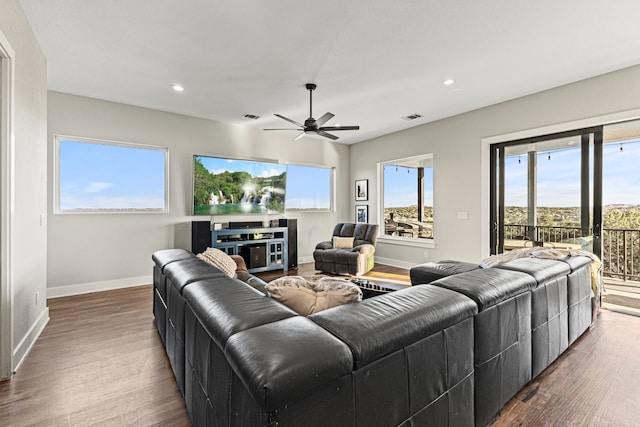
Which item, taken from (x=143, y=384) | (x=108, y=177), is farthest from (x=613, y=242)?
(x=108, y=177)

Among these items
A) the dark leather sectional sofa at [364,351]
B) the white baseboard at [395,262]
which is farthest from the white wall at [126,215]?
the dark leather sectional sofa at [364,351]

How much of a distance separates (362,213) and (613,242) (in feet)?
14.5

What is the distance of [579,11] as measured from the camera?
2426mm

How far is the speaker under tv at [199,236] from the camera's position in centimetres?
489

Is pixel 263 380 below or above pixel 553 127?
below

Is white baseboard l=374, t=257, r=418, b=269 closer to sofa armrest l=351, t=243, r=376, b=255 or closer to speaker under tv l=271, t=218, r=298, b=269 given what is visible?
sofa armrest l=351, t=243, r=376, b=255

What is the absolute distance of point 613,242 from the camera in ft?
16.6

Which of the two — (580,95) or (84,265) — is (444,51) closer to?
(580,95)

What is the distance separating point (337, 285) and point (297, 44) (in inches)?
94.8

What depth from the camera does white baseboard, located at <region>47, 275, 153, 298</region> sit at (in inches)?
162

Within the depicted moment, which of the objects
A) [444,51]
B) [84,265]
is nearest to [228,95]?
[444,51]

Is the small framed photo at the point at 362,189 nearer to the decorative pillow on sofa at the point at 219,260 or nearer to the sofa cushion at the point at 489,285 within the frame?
the decorative pillow on sofa at the point at 219,260

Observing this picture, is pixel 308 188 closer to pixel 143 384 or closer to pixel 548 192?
pixel 548 192

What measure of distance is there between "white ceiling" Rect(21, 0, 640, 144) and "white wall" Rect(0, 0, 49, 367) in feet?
0.90
